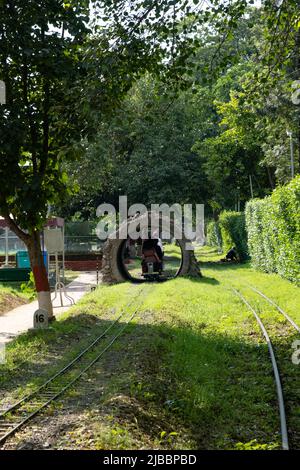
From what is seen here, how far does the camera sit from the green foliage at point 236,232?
40.1m

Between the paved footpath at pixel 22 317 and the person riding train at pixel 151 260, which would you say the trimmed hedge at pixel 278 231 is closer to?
the person riding train at pixel 151 260

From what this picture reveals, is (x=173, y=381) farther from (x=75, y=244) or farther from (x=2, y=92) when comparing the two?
(x=75, y=244)

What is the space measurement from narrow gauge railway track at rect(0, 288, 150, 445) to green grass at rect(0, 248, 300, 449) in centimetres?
25

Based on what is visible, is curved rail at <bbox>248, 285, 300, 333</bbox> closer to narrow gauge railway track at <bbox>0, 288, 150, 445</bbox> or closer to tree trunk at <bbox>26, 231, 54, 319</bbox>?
narrow gauge railway track at <bbox>0, 288, 150, 445</bbox>

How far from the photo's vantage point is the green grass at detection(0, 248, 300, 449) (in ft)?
26.0

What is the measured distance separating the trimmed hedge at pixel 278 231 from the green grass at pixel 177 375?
2491 millimetres

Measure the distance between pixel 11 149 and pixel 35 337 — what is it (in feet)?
14.5

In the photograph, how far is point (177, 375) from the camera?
11016 millimetres

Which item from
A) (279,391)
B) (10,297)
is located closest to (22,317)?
(10,297)

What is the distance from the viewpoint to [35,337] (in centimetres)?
1478

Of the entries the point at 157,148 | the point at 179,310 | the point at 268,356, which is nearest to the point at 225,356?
the point at 268,356

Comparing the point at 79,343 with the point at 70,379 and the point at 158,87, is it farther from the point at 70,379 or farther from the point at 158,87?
the point at 158,87

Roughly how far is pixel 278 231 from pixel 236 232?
1758 centimetres

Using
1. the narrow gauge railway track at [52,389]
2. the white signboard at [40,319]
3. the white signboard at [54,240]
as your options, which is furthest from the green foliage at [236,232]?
the narrow gauge railway track at [52,389]
